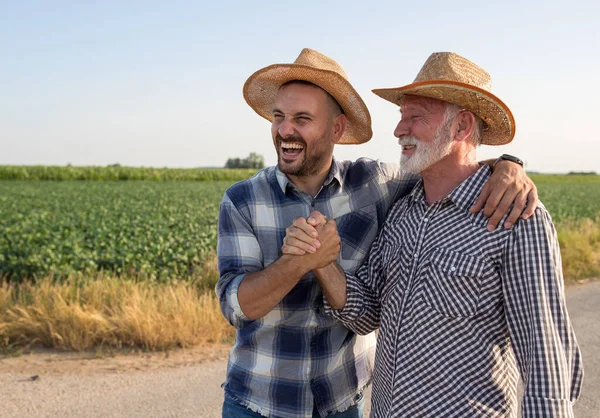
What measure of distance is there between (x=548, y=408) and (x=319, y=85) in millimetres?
1864

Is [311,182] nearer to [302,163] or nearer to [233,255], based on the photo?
[302,163]

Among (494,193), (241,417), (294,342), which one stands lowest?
(241,417)

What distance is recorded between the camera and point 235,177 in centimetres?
6253

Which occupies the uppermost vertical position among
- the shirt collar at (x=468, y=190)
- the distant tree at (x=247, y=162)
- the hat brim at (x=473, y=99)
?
the distant tree at (x=247, y=162)

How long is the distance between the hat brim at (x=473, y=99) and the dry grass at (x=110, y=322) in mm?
4102

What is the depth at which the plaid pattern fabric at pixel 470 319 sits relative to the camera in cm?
224

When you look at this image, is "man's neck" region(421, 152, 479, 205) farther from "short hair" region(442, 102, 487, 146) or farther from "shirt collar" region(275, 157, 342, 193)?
"shirt collar" region(275, 157, 342, 193)

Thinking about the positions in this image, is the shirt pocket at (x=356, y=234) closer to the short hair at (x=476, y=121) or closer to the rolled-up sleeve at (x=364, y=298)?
the rolled-up sleeve at (x=364, y=298)

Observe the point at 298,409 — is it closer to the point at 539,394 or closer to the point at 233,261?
the point at 233,261

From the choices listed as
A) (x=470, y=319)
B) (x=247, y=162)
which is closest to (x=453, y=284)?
(x=470, y=319)

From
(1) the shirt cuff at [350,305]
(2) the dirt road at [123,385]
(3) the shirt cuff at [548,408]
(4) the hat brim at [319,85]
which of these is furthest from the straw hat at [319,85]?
(2) the dirt road at [123,385]

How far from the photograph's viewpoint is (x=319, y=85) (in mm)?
3123

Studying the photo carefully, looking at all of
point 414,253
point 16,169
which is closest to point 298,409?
point 414,253

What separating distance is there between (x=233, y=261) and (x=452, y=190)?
41.8 inches
